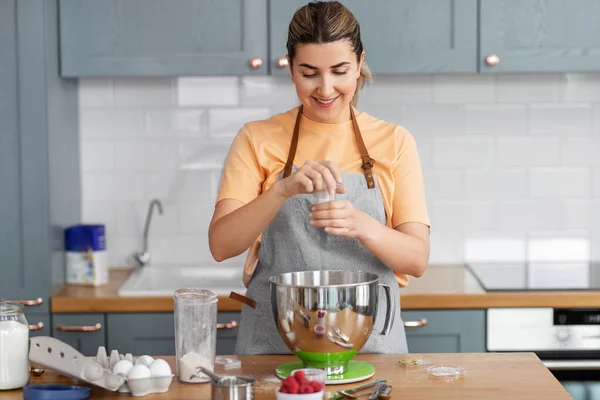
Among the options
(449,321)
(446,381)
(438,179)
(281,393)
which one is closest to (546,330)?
(449,321)

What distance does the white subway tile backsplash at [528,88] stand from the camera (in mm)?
3646

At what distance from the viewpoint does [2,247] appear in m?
3.20

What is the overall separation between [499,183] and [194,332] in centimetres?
214

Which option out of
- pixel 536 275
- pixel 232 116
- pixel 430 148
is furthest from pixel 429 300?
pixel 232 116

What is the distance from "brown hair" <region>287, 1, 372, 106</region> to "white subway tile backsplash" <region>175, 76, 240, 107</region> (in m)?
1.50

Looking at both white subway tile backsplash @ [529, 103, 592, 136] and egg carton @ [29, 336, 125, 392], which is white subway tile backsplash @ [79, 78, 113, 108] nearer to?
white subway tile backsplash @ [529, 103, 592, 136]

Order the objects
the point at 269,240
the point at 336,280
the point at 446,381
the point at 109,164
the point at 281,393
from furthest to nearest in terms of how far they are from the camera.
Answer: the point at 109,164
the point at 269,240
the point at 336,280
the point at 446,381
the point at 281,393

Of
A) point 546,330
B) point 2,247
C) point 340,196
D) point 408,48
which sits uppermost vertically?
point 408,48

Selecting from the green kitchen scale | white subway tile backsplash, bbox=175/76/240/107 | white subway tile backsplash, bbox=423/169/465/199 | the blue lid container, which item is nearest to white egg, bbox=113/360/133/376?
the green kitchen scale

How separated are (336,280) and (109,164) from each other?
1.93 meters

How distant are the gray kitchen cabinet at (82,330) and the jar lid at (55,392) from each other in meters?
1.38

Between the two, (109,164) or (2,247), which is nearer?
(2,247)

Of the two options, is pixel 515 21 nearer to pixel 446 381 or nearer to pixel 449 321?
pixel 449 321

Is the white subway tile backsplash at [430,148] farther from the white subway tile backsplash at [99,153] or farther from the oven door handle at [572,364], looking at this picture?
the oven door handle at [572,364]
